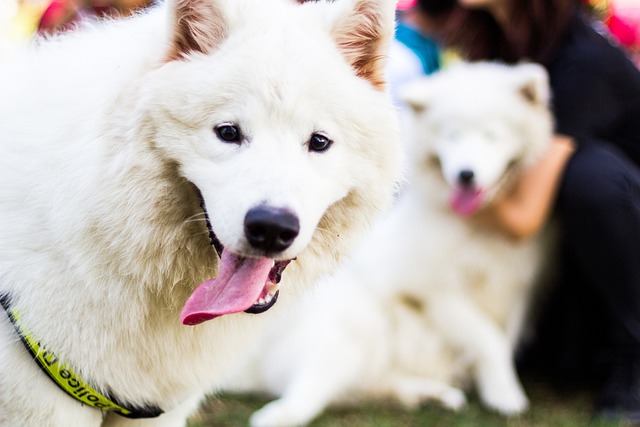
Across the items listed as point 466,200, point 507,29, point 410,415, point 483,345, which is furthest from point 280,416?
point 507,29

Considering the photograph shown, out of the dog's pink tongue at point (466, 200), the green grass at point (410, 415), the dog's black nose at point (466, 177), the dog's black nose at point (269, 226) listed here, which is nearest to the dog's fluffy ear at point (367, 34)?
the dog's black nose at point (269, 226)

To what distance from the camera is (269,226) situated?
1.51 metres

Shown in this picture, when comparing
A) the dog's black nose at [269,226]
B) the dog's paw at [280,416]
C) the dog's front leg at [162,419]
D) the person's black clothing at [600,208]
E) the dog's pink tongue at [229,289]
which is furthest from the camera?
the person's black clothing at [600,208]

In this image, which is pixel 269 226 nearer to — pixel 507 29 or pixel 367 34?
pixel 367 34

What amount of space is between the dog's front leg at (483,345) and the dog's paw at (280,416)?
967 millimetres

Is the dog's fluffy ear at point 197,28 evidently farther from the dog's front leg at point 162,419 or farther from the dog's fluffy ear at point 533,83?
the dog's fluffy ear at point 533,83

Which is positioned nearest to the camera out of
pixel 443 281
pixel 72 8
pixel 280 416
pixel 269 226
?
pixel 269 226

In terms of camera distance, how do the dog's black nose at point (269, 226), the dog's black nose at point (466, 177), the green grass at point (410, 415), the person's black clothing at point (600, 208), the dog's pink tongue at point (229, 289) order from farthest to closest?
the dog's black nose at point (466, 177)
the person's black clothing at point (600, 208)
the green grass at point (410, 415)
the dog's pink tongue at point (229, 289)
the dog's black nose at point (269, 226)

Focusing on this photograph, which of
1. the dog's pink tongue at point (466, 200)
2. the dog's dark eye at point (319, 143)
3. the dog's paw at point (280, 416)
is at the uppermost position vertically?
the dog's dark eye at point (319, 143)

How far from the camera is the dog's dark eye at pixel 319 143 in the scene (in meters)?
1.71

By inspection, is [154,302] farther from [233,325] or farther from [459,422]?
[459,422]

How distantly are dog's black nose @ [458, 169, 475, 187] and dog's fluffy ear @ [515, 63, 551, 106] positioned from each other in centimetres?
55

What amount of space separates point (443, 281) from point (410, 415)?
0.75 meters

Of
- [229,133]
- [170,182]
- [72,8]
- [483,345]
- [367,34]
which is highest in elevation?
[367,34]
